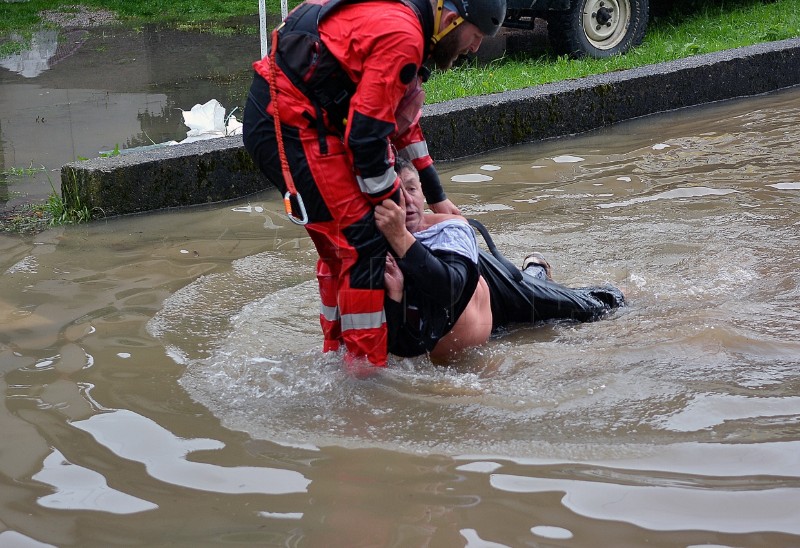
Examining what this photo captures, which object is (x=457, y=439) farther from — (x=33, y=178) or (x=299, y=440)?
(x=33, y=178)

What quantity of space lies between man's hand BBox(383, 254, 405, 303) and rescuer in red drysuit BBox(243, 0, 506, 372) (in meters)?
0.04

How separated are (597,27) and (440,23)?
627 cm

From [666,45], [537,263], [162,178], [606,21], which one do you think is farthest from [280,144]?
[666,45]

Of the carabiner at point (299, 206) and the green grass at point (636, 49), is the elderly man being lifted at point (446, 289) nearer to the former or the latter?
the carabiner at point (299, 206)

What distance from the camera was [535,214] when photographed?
5730mm

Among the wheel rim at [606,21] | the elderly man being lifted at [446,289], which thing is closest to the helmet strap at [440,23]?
the elderly man being lifted at [446,289]

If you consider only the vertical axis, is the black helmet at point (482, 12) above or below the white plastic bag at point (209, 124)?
above

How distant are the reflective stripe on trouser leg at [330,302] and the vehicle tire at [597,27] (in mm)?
5820

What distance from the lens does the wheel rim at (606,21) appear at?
902 centimetres

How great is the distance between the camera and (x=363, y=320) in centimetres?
353

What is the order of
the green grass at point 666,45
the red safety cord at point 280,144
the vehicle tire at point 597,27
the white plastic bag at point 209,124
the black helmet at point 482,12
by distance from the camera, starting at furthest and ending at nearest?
the vehicle tire at point 597,27, the green grass at point 666,45, the white plastic bag at point 209,124, the red safety cord at point 280,144, the black helmet at point 482,12

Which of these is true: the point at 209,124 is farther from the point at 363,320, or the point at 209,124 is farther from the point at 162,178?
the point at 363,320

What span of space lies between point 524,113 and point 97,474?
486 centimetres

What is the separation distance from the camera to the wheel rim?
9023 mm
